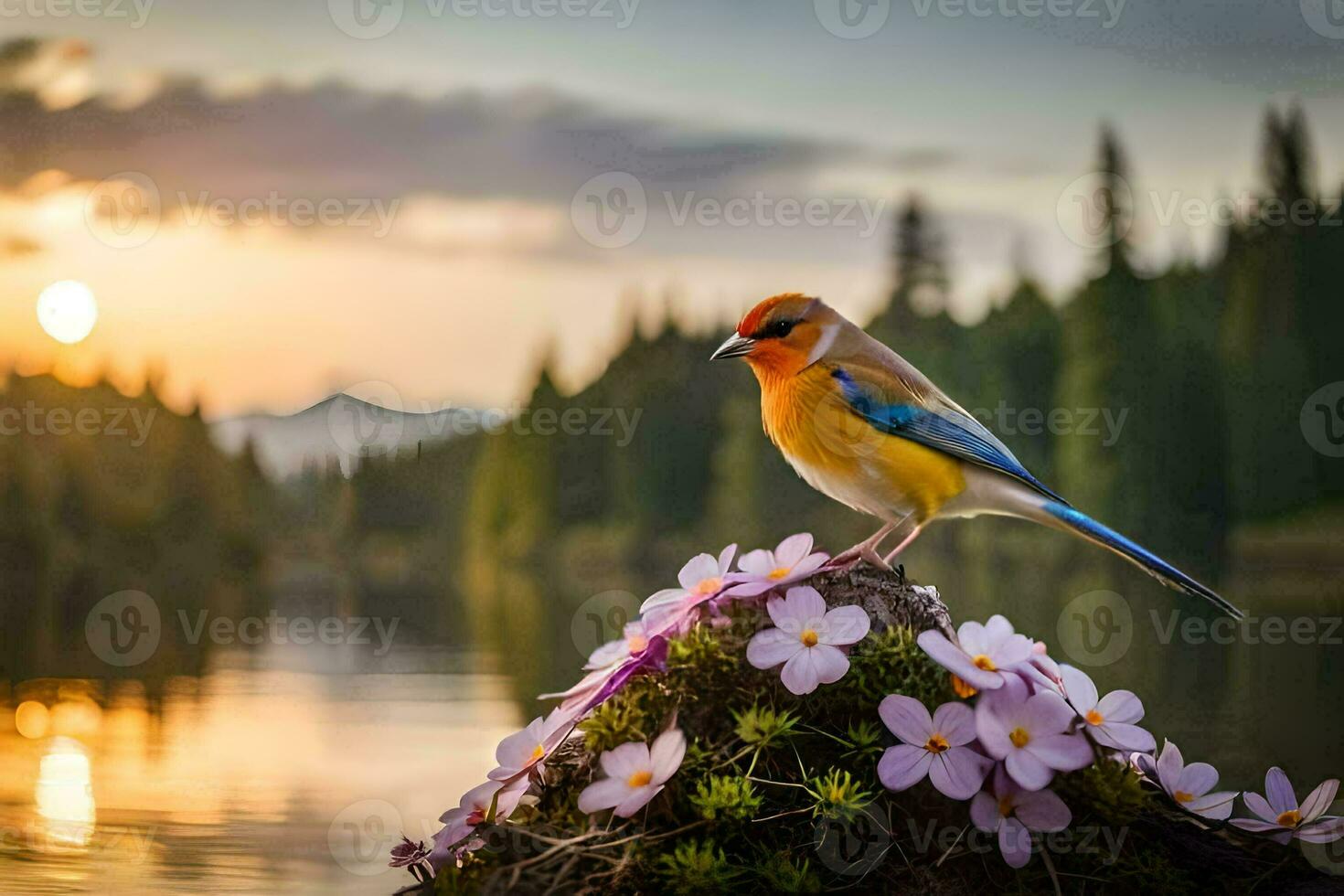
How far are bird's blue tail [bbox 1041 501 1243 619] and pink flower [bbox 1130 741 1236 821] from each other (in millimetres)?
317

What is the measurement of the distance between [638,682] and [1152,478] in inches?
1000

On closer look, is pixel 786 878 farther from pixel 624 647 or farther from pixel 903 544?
pixel 903 544

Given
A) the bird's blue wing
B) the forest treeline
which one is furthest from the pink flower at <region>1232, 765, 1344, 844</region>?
the forest treeline

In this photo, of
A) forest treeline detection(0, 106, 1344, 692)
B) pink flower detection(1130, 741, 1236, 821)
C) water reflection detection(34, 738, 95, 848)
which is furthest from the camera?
forest treeline detection(0, 106, 1344, 692)

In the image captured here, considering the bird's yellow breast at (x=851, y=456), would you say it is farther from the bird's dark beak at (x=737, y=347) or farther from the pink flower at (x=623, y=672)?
the pink flower at (x=623, y=672)

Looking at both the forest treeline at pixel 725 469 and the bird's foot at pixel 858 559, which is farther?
the forest treeline at pixel 725 469

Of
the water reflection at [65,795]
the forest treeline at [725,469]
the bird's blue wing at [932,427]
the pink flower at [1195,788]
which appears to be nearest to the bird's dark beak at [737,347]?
the bird's blue wing at [932,427]

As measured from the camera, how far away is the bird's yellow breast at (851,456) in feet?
6.91

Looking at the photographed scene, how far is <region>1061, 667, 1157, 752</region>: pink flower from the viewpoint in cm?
144

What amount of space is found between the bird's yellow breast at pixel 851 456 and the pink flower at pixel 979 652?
0.59 meters

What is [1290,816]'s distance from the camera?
1512mm

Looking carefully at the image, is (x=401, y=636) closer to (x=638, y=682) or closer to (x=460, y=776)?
(x=460, y=776)

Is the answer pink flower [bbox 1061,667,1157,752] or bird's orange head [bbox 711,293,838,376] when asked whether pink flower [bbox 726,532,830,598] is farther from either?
bird's orange head [bbox 711,293,838,376]

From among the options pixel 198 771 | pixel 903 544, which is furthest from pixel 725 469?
pixel 903 544
